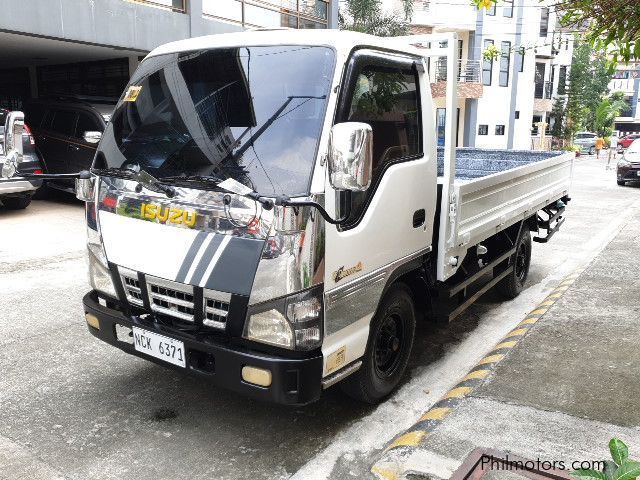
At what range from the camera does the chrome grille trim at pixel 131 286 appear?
312cm

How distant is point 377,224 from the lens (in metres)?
3.20

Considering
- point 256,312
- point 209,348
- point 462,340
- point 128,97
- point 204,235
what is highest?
point 128,97

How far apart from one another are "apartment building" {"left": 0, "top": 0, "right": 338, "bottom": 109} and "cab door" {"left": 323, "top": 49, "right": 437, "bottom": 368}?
7.73m

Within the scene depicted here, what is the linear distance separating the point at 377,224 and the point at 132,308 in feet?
4.78

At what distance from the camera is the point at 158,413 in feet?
11.5

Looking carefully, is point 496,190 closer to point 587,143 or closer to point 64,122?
point 64,122

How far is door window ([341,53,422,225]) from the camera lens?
3.10 meters

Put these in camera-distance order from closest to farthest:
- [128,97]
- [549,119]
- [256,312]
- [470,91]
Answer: [256,312]
[128,97]
[470,91]
[549,119]

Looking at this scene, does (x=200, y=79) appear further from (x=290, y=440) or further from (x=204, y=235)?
(x=290, y=440)

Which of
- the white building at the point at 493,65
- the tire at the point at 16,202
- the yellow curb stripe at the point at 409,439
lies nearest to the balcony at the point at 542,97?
the white building at the point at 493,65

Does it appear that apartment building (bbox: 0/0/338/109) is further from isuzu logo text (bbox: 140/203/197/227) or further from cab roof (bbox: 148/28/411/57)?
isuzu logo text (bbox: 140/203/197/227)

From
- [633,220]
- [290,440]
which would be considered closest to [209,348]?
[290,440]

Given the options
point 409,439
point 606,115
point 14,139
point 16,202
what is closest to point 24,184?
point 16,202

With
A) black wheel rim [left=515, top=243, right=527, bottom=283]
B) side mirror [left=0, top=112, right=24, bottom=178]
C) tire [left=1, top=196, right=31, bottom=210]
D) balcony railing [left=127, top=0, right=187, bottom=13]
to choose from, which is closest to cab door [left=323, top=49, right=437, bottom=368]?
side mirror [left=0, top=112, right=24, bottom=178]
